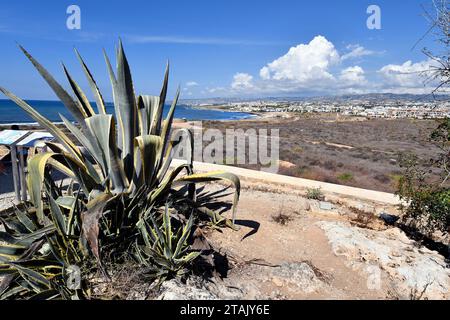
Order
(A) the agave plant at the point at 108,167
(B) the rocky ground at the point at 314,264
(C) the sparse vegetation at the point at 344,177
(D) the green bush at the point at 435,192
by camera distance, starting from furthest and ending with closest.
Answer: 1. (C) the sparse vegetation at the point at 344,177
2. (D) the green bush at the point at 435,192
3. (B) the rocky ground at the point at 314,264
4. (A) the agave plant at the point at 108,167

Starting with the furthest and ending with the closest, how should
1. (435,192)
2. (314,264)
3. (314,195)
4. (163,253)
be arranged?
(314,195)
(435,192)
(314,264)
(163,253)

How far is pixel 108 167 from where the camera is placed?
3.11m

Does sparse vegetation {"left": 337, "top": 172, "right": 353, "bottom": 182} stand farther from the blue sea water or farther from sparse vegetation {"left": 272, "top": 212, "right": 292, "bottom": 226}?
the blue sea water

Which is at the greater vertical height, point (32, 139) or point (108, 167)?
point (32, 139)

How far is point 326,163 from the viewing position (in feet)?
44.0

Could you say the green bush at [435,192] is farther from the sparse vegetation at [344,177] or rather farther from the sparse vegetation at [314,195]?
the sparse vegetation at [344,177]

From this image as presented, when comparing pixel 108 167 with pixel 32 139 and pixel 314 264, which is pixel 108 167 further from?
pixel 314 264

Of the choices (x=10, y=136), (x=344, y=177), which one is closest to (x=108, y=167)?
(x=10, y=136)

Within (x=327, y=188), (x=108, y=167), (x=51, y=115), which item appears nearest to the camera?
(x=108, y=167)

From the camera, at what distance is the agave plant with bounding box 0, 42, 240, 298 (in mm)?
2598

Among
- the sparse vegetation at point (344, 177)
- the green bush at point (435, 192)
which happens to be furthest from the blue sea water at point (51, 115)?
the sparse vegetation at point (344, 177)

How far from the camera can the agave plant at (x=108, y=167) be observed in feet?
8.52

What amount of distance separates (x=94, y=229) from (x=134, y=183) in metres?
0.94
